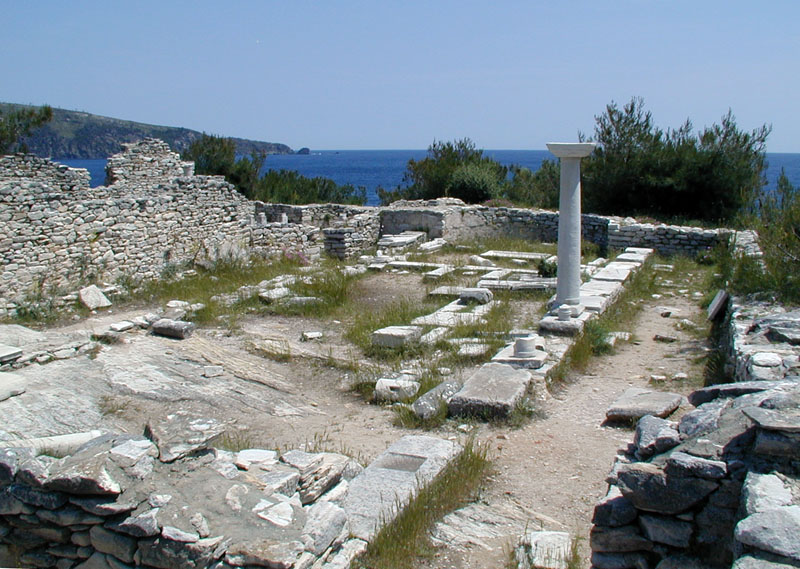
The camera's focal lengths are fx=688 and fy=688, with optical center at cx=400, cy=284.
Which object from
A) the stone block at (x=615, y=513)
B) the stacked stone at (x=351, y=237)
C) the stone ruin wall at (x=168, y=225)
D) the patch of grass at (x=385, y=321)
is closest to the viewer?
the stone block at (x=615, y=513)

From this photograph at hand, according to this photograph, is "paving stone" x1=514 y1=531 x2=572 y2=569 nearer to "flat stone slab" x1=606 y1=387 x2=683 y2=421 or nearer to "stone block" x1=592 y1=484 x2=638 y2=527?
"stone block" x1=592 y1=484 x2=638 y2=527

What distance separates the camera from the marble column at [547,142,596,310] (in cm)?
990

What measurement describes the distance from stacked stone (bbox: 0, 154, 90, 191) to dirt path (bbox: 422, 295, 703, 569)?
1266 cm

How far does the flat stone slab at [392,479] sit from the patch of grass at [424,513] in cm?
7

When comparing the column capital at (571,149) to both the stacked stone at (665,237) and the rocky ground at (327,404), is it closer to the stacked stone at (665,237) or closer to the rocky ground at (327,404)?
the rocky ground at (327,404)

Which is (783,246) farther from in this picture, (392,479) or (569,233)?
(392,479)

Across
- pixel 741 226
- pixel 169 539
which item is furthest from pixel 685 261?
pixel 169 539

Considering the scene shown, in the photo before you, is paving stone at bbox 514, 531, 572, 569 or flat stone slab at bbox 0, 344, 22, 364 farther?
flat stone slab at bbox 0, 344, 22, 364

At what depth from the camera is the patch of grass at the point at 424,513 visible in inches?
164

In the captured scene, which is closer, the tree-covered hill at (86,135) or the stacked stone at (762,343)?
the stacked stone at (762,343)

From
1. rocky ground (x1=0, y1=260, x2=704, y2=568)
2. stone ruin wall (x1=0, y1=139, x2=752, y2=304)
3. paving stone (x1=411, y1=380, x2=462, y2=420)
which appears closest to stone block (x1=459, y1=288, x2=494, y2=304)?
rocky ground (x1=0, y1=260, x2=704, y2=568)

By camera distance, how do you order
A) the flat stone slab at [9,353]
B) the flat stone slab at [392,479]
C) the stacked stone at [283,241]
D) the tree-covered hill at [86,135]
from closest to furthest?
the flat stone slab at [392,479] < the flat stone slab at [9,353] < the stacked stone at [283,241] < the tree-covered hill at [86,135]

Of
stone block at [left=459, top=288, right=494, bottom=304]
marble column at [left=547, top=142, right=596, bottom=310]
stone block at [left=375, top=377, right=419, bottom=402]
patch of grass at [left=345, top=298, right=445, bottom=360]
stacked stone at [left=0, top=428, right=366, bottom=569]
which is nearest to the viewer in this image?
stacked stone at [left=0, top=428, right=366, bottom=569]

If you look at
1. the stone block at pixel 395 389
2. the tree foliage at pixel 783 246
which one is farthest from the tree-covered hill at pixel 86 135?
the stone block at pixel 395 389
